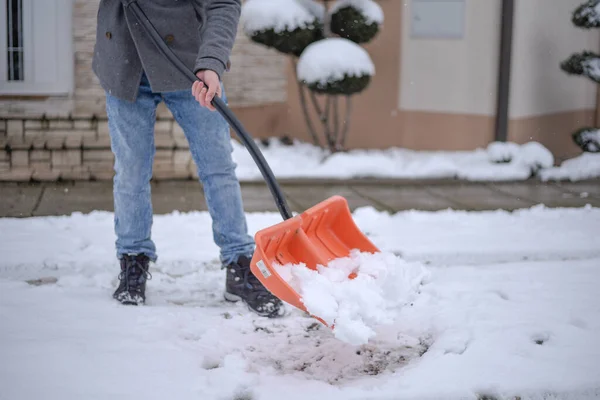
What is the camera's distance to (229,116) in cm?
247

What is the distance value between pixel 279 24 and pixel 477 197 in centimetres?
225

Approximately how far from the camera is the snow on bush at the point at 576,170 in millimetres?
6105

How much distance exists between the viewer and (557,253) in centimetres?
368

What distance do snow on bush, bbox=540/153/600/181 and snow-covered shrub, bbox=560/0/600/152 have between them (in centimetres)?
29

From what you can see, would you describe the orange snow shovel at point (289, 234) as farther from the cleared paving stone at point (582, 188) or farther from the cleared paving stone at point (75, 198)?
the cleared paving stone at point (582, 188)

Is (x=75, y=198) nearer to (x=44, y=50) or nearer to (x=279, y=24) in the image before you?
(x=44, y=50)

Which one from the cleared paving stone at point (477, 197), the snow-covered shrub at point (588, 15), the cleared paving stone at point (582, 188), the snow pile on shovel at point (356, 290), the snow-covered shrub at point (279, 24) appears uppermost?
the snow-covered shrub at point (588, 15)

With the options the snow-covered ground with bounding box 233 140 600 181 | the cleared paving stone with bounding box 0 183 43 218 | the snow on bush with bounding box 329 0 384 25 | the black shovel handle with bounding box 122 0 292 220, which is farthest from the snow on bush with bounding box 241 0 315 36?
the black shovel handle with bounding box 122 0 292 220

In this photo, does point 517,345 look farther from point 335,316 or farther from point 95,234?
point 95,234

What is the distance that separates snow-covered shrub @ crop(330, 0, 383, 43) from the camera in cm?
643

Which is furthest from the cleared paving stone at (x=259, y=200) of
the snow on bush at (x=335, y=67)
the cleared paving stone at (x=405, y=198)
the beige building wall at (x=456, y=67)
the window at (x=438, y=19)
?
the window at (x=438, y=19)

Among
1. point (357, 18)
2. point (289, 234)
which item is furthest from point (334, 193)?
point (289, 234)

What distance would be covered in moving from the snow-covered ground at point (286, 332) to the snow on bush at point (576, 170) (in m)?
2.38

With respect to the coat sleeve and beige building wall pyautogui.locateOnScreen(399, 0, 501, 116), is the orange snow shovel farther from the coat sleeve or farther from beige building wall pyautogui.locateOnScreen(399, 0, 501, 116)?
beige building wall pyautogui.locateOnScreen(399, 0, 501, 116)
